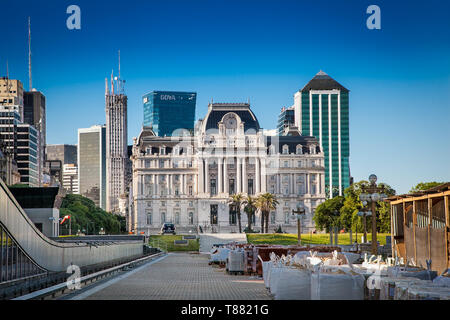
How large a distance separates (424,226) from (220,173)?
416 feet

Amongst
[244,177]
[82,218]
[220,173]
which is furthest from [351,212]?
[220,173]

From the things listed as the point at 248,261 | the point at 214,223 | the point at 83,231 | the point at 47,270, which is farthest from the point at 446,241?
the point at 214,223

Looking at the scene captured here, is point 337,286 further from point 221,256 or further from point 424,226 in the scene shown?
point 221,256

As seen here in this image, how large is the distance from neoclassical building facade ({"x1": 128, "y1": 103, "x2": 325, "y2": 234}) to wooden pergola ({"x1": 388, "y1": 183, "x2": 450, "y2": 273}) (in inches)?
4593

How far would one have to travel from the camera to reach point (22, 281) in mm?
23609

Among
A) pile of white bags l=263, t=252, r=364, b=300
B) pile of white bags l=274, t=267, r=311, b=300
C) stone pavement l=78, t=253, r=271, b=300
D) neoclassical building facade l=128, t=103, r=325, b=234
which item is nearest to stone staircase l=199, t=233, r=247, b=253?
neoclassical building facade l=128, t=103, r=325, b=234

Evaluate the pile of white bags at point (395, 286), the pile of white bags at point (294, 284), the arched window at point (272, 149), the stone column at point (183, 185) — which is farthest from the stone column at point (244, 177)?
the pile of white bags at point (395, 286)

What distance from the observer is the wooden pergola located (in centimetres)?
3056

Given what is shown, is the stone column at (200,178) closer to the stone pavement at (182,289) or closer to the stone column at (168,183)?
the stone column at (168,183)

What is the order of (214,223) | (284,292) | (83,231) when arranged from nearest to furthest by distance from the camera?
(284,292) → (83,231) → (214,223)

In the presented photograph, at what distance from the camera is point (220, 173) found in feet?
533

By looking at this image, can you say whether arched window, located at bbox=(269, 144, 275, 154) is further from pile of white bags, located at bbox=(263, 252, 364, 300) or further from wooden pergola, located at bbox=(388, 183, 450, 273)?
pile of white bags, located at bbox=(263, 252, 364, 300)
